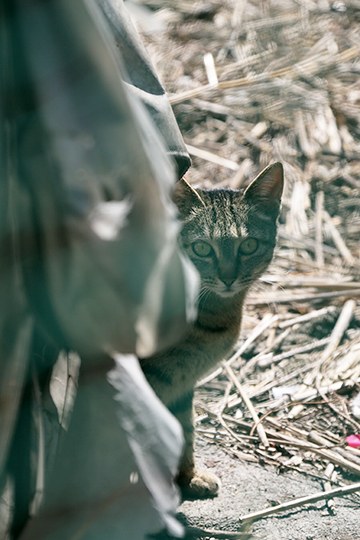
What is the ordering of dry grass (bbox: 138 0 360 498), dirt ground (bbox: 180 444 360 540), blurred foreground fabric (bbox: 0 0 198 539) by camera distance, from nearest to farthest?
blurred foreground fabric (bbox: 0 0 198 539) → dirt ground (bbox: 180 444 360 540) → dry grass (bbox: 138 0 360 498)

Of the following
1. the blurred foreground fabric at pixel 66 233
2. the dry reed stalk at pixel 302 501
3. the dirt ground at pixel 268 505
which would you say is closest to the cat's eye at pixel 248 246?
the dirt ground at pixel 268 505

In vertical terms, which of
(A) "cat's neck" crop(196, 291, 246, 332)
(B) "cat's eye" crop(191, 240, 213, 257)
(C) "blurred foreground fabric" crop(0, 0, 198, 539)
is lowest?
(A) "cat's neck" crop(196, 291, 246, 332)

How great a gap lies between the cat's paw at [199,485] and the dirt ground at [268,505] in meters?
0.02

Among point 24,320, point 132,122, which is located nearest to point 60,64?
point 132,122

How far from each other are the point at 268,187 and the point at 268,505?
2.37 feet

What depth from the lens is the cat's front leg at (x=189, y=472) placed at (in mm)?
2088

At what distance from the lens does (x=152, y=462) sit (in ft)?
4.44

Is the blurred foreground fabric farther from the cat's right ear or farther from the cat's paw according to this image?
the cat's right ear

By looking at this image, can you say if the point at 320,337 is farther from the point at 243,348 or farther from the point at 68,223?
the point at 68,223

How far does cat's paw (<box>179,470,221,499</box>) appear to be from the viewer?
2.08 m

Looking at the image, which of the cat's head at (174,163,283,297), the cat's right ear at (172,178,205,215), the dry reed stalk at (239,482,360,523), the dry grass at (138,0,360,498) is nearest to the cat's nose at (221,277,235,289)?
the cat's head at (174,163,283,297)

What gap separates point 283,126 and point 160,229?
2598mm

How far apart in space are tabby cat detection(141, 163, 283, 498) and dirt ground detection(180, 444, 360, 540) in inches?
2.1

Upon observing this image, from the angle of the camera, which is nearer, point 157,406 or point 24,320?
point 24,320
